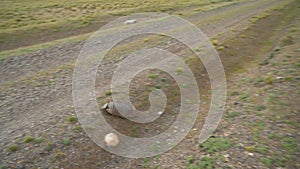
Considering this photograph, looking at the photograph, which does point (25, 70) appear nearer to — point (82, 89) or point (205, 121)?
point (82, 89)

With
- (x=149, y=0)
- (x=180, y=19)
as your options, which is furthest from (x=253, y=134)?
(x=149, y=0)

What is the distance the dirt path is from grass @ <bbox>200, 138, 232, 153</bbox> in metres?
0.40

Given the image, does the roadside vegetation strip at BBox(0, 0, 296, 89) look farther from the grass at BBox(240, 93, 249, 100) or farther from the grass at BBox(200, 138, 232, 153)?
the grass at BBox(200, 138, 232, 153)

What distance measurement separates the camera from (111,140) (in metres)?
11.5

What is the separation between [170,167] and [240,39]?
17057mm

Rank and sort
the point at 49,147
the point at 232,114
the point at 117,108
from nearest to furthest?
1. the point at 49,147
2. the point at 117,108
3. the point at 232,114

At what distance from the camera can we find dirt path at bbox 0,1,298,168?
10.4 m

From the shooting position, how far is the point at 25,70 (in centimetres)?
1867

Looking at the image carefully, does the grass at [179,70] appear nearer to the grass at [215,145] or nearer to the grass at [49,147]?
the grass at [215,145]

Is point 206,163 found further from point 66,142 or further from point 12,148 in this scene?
point 12,148

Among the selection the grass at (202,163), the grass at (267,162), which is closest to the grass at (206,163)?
the grass at (202,163)

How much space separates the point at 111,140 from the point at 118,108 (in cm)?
206

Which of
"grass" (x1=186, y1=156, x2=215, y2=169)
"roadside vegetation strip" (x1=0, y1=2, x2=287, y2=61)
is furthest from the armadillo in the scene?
"roadside vegetation strip" (x1=0, y1=2, x2=287, y2=61)

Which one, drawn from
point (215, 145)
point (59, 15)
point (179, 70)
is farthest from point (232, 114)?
point (59, 15)
